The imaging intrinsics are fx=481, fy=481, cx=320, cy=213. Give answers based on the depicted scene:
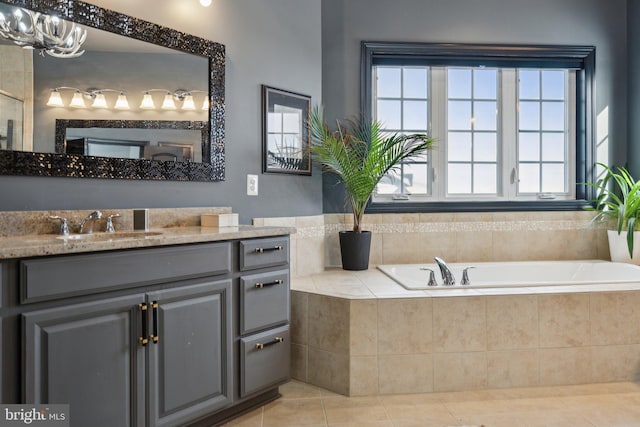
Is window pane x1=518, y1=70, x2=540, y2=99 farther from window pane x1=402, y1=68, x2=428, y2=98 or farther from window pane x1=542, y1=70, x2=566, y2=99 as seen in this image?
window pane x1=402, y1=68, x2=428, y2=98

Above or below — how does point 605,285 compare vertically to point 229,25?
below

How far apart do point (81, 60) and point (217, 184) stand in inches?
36.0

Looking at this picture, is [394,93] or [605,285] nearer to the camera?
[605,285]

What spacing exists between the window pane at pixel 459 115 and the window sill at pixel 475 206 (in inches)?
24.3

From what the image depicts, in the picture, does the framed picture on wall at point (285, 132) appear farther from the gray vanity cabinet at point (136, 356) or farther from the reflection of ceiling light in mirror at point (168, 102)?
the gray vanity cabinet at point (136, 356)

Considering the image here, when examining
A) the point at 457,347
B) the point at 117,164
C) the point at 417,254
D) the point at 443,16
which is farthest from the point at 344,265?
the point at 443,16

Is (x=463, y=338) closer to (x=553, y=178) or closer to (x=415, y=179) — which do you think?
(x=415, y=179)

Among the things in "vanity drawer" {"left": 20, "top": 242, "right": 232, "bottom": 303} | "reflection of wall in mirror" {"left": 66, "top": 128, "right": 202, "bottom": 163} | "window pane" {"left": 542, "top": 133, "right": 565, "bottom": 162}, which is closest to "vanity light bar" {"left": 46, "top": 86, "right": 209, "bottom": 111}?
"reflection of wall in mirror" {"left": 66, "top": 128, "right": 202, "bottom": 163}

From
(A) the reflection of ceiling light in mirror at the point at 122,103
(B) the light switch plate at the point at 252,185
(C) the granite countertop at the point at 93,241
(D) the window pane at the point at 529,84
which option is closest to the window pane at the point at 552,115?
(D) the window pane at the point at 529,84

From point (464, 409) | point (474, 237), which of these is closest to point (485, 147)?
point (474, 237)

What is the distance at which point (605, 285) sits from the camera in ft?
8.98

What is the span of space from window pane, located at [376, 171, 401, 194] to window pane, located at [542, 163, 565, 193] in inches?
47.8

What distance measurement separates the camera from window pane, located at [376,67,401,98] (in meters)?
3.73

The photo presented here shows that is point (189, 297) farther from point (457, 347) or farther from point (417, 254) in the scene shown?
point (417, 254)
